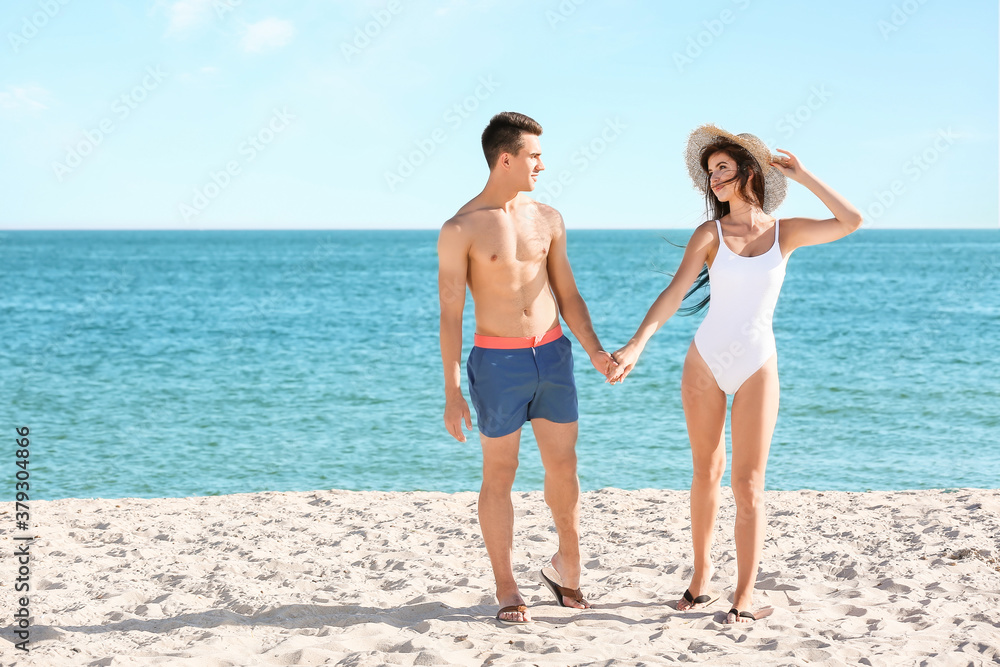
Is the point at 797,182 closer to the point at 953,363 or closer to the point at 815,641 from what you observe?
the point at 815,641

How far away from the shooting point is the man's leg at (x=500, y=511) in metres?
4.09

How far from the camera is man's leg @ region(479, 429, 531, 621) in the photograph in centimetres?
409

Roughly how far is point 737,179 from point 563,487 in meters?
1.74

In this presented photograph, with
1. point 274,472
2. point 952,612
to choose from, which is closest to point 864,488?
point 952,612

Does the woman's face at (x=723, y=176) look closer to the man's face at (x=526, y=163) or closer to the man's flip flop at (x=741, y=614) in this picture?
the man's face at (x=526, y=163)

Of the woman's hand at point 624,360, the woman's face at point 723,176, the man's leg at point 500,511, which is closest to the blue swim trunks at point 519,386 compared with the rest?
the man's leg at point 500,511

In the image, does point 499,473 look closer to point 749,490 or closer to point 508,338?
point 508,338

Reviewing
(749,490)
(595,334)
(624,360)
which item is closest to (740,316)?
(624,360)

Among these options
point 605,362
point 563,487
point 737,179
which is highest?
point 737,179

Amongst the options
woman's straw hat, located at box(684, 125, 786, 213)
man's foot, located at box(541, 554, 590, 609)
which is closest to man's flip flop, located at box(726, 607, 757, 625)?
man's foot, located at box(541, 554, 590, 609)

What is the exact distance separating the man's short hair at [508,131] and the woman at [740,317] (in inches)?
33.8

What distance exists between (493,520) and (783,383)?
483 inches

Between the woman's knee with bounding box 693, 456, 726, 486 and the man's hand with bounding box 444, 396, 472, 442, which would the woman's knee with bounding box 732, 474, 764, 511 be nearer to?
the woman's knee with bounding box 693, 456, 726, 486

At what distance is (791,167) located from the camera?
155 inches
